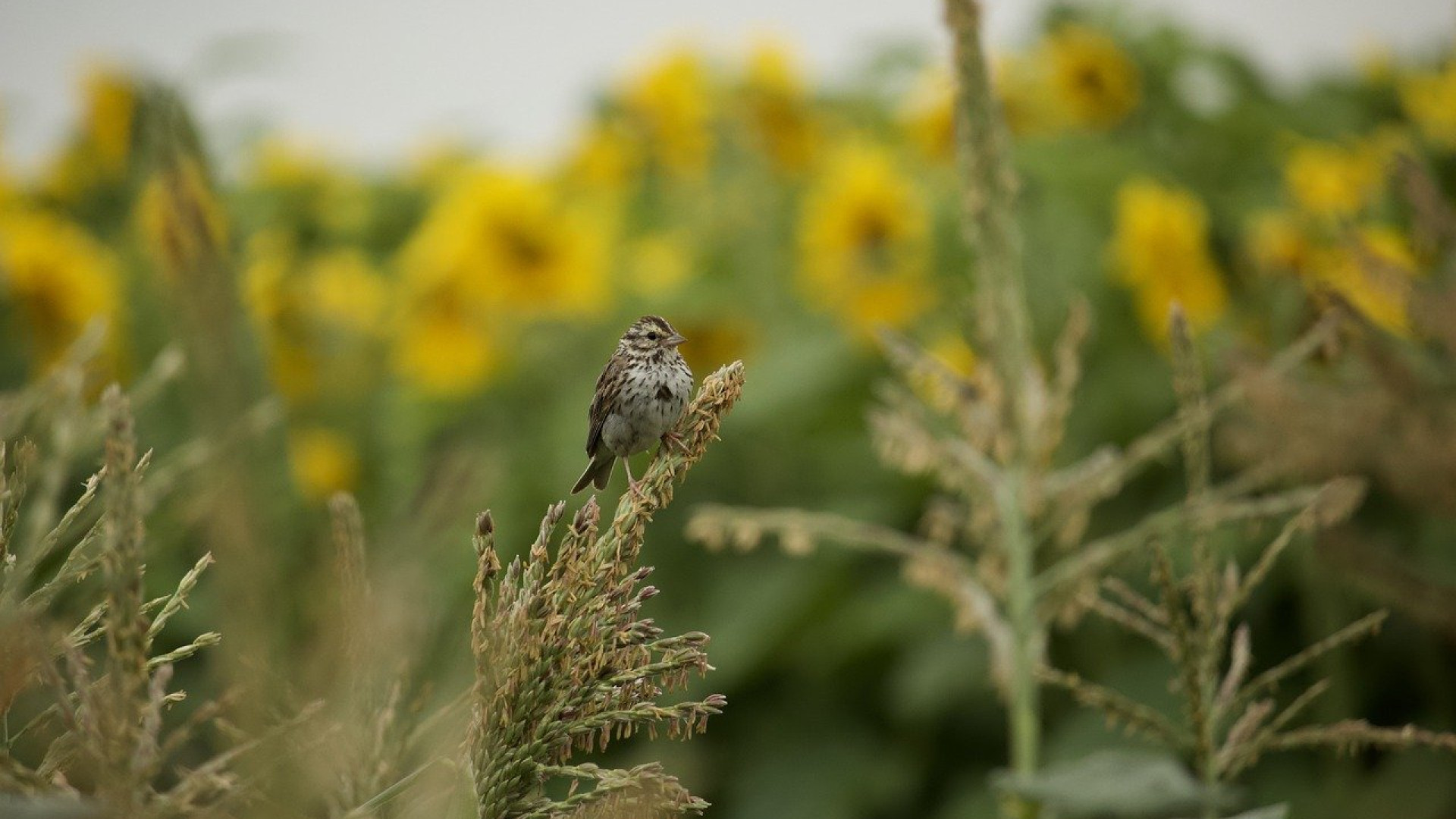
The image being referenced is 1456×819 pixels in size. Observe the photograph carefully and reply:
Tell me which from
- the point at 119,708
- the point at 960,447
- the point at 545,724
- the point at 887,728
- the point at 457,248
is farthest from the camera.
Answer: the point at 457,248

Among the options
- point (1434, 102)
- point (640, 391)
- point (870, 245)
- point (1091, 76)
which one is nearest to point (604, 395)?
point (640, 391)

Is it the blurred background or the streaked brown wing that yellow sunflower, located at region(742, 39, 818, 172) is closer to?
the blurred background

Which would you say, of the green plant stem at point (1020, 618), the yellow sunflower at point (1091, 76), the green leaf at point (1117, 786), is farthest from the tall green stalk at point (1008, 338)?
the yellow sunflower at point (1091, 76)

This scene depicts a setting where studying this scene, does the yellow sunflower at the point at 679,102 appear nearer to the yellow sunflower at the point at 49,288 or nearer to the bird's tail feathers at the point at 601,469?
the yellow sunflower at the point at 49,288

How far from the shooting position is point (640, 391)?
81 cm

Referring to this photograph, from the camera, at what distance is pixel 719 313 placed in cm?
506

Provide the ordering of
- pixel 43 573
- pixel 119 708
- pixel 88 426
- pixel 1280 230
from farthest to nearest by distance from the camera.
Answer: pixel 1280 230
pixel 43 573
pixel 88 426
pixel 119 708

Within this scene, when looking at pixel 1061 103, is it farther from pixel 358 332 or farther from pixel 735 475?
pixel 358 332

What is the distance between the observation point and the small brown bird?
2.58 ft

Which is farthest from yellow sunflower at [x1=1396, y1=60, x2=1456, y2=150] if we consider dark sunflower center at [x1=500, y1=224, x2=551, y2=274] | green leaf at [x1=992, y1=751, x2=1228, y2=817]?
green leaf at [x1=992, y1=751, x2=1228, y2=817]

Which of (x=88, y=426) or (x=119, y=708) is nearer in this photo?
(x=119, y=708)

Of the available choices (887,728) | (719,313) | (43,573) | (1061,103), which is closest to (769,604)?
(887,728)

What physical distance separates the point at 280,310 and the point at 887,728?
2552 mm

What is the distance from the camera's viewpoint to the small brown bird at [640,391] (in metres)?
0.79
